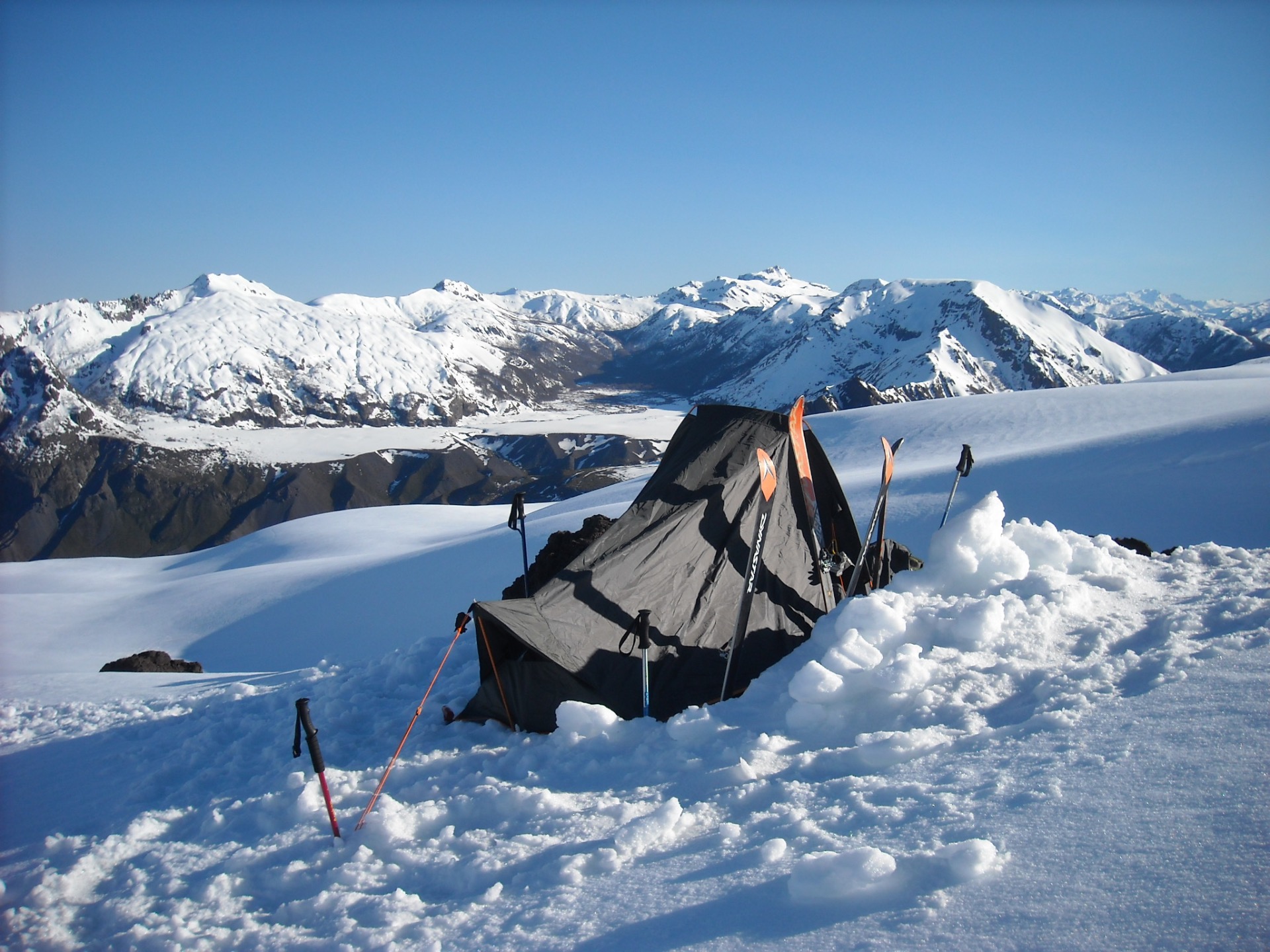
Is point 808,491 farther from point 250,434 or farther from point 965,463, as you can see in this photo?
point 250,434

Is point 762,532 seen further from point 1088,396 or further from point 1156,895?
point 1088,396

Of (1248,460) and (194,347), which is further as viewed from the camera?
(194,347)

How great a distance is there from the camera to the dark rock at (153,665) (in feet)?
39.0

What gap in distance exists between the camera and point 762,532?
7133 mm

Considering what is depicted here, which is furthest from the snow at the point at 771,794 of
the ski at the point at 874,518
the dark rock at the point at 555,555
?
the dark rock at the point at 555,555

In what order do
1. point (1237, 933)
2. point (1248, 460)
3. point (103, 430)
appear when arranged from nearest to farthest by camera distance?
point (1237, 933) < point (1248, 460) < point (103, 430)

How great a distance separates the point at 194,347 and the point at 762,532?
695ft

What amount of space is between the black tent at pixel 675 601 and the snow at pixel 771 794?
0.49 m

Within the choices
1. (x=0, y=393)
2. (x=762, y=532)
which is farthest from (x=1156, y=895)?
(x=0, y=393)

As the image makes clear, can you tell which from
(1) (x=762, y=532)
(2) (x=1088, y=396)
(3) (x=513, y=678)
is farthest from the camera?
(2) (x=1088, y=396)

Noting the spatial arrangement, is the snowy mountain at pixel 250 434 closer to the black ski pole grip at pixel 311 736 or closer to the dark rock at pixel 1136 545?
the dark rock at pixel 1136 545

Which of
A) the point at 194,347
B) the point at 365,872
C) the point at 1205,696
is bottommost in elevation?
the point at 365,872

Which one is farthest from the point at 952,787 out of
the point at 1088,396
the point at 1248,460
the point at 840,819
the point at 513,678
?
the point at 1088,396

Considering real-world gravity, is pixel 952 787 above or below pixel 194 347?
below
